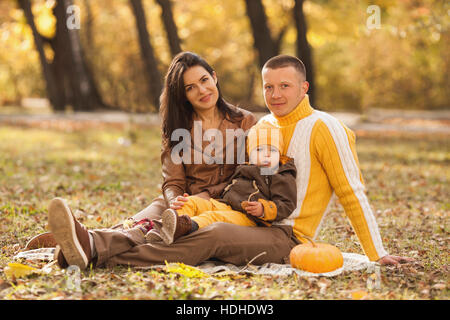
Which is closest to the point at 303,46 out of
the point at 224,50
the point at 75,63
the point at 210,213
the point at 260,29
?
the point at 260,29

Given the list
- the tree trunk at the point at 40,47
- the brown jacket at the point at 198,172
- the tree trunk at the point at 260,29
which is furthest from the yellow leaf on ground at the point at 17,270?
the tree trunk at the point at 40,47

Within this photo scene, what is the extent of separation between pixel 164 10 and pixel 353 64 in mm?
17022

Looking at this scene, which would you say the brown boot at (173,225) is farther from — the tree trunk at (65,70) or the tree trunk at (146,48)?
the tree trunk at (65,70)

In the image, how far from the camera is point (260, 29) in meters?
14.4

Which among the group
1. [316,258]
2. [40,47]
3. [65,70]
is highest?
[40,47]

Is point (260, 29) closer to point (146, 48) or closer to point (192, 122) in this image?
point (146, 48)

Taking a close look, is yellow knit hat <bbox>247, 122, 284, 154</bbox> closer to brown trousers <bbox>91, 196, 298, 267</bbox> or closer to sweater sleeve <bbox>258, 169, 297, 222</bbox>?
sweater sleeve <bbox>258, 169, 297, 222</bbox>

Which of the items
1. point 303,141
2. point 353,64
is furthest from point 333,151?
point 353,64

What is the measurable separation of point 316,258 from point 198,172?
129 centimetres

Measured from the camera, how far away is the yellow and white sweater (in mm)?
3996

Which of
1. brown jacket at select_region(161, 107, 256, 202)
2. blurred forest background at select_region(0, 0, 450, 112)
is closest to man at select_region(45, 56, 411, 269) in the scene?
brown jacket at select_region(161, 107, 256, 202)

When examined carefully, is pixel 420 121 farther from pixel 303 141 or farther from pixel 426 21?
pixel 303 141

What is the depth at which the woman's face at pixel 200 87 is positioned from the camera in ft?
14.9

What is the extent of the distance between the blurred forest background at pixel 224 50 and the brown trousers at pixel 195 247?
9.89m
